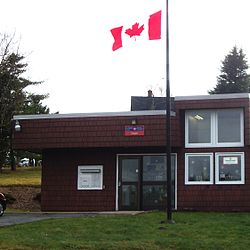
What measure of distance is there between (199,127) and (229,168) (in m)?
1.84

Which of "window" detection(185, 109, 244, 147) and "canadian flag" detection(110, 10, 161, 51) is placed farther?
"window" detection(185, 109, 244, 147)

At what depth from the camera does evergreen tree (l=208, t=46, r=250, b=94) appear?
58719mm

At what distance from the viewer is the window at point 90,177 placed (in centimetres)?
2230

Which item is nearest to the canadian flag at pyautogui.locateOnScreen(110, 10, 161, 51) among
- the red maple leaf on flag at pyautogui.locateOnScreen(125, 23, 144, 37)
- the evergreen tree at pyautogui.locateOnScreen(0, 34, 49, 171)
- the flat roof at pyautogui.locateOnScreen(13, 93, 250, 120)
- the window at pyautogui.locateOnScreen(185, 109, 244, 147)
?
the red maple leaf on flag at pyautogui.locateOnScreen(125, 23, 144, 37)

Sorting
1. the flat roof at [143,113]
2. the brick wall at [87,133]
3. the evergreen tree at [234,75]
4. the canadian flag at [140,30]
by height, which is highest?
the evergreen tree at [234,75]

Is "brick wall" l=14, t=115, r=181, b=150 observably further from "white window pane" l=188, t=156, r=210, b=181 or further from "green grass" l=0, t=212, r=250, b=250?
"green grass" l=0, t=212, r=250, b=250

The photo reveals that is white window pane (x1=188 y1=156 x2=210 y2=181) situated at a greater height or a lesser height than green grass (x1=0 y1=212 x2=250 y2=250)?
greater

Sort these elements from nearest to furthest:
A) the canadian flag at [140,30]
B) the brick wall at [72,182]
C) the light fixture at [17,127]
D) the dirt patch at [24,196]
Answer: the canadian flag at [140,30] < the light fixture at [17,127] < the brick wall at [72,182] < the dirt patch at [24,196]

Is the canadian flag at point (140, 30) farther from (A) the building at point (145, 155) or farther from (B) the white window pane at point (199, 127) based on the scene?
(B) the white window pane at point (199, 127)

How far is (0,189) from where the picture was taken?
1268 inches

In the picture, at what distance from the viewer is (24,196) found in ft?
102

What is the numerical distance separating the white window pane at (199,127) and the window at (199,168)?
1.91 feet

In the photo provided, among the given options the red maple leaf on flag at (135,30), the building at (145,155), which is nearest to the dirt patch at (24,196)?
the building at (145,155)

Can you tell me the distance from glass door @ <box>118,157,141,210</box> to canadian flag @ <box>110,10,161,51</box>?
6.72 meters
